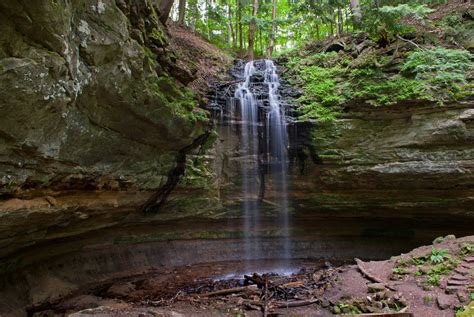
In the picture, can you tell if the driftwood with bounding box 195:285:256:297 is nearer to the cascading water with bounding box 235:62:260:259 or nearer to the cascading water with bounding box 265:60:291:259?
the cascading water with bounding box 235:62:260:259

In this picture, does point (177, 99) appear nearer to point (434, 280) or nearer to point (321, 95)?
point (321, 95)

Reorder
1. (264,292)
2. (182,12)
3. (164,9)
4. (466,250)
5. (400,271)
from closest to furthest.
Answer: (400,271)
(466,250)
(264,292)
(164,9)
(182,12)

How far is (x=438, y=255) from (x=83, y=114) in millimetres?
8335

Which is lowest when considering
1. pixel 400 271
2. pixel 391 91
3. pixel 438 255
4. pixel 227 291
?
pixel 227 291

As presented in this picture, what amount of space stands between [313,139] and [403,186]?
3096mm

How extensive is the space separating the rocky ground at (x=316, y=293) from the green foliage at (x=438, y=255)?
0.04ft

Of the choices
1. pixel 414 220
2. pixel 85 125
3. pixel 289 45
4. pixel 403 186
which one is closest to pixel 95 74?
pixel 85 125

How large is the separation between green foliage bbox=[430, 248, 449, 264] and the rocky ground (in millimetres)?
A: 12

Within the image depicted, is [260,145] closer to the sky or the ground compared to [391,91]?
closer to the ground

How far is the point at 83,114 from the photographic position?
6.68m

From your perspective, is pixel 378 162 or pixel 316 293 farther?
pixel 378 162

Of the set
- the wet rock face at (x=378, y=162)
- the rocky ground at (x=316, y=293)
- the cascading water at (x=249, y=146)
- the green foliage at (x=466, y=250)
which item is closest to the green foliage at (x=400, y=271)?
the rocky ground at (x=316, y=293)

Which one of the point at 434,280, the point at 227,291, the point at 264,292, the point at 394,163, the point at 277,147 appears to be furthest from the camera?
the point at 277,147

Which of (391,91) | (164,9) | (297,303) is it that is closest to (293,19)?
(164,9)
